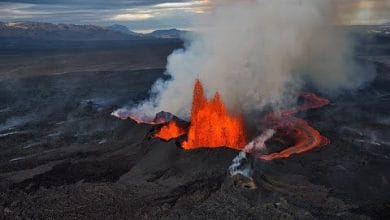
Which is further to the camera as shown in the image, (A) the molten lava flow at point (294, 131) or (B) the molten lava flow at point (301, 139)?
(A) the molten lava flow at point (294, 131)

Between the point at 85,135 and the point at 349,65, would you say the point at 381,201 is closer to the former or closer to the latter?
the point at 85,135

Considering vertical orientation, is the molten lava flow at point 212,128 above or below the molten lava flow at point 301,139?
above

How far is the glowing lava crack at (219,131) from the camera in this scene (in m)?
46.4

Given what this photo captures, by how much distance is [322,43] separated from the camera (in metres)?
73.9

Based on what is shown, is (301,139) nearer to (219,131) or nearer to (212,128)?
(219,131)

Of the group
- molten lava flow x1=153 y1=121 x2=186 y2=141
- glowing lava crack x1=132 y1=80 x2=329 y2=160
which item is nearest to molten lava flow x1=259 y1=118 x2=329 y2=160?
glowing lava crack x1=132 y1=80 x2=329 y2=160

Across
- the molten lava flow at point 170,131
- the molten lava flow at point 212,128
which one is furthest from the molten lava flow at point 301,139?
the molten lava flow at point 170,131

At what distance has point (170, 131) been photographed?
49.2 metres

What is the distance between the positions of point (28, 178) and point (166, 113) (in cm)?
1711

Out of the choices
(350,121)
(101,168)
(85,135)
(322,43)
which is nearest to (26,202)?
(101,168)

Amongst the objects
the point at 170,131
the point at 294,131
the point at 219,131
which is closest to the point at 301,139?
the point at 294,131

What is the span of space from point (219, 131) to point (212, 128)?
29.1 inches

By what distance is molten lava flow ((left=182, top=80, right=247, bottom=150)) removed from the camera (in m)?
46.6

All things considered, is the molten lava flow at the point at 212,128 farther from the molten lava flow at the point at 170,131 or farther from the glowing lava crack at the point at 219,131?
the molten lava flow at the point at 170,131
